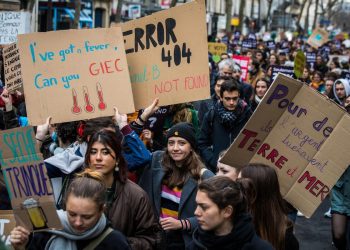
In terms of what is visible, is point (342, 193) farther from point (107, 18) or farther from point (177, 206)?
point (107, 18)

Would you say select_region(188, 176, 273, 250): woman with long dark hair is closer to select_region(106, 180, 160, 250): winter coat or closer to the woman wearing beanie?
select_region(106, 180, 160, 250): winter coat

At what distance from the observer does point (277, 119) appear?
15.6 ft

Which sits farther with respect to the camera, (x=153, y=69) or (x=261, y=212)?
(x=153, y=69)

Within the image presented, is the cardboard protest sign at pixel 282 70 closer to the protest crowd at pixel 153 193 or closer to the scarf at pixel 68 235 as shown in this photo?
the protest crowd at pixel 153 193

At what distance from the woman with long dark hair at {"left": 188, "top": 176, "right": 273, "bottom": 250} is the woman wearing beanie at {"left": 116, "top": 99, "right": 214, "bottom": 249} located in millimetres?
938

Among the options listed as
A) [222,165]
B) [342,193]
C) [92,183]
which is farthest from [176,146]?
[342,193]

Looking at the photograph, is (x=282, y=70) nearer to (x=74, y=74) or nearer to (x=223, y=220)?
(x=74, y=74)

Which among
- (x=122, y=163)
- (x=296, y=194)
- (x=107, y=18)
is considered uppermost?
(x=122, y=163)

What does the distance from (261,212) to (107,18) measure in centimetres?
3993

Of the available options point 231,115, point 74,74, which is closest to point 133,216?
point 74,74

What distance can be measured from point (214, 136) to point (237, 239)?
3.78m

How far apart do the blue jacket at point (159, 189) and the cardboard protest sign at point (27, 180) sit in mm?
1366

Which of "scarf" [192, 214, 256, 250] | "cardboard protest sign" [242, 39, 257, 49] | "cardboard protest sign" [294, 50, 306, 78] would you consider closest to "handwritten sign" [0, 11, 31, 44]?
"cardboard protest sign" [294, 50, 306, 78]

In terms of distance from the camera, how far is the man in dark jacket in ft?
23.8
